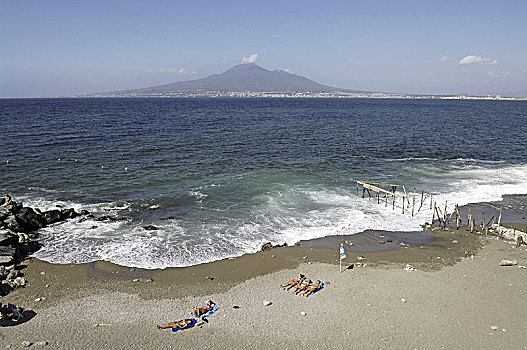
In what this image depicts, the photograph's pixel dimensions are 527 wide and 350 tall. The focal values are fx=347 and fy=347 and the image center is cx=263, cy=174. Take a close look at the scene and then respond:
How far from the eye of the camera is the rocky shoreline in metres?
17.7

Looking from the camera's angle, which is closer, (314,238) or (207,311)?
(207,311)

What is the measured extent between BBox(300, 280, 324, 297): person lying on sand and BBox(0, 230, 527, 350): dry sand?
0.49 m

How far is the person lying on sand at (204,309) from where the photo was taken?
588 inches

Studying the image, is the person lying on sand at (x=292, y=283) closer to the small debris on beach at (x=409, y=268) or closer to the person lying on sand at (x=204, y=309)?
the person lying on sand at (x=204, y=309)

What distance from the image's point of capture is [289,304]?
1591cm

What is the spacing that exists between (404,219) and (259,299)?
15894 mm

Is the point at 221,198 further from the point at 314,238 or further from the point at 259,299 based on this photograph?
the point at 259,299

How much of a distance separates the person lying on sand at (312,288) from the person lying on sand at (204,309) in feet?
14.4

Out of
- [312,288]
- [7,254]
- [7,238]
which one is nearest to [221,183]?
[7,238]

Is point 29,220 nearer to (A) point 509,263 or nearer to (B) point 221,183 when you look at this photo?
(B) point 221,183

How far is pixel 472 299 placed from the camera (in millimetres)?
16359

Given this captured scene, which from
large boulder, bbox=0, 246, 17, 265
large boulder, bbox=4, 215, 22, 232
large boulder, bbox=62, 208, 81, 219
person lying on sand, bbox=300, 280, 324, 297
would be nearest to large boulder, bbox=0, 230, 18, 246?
large boulder, bbox=0, 246, 17, 265

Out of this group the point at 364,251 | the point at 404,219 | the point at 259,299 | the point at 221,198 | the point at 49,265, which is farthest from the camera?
the point at 221,198

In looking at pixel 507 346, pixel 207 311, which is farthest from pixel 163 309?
pixel 507 346
